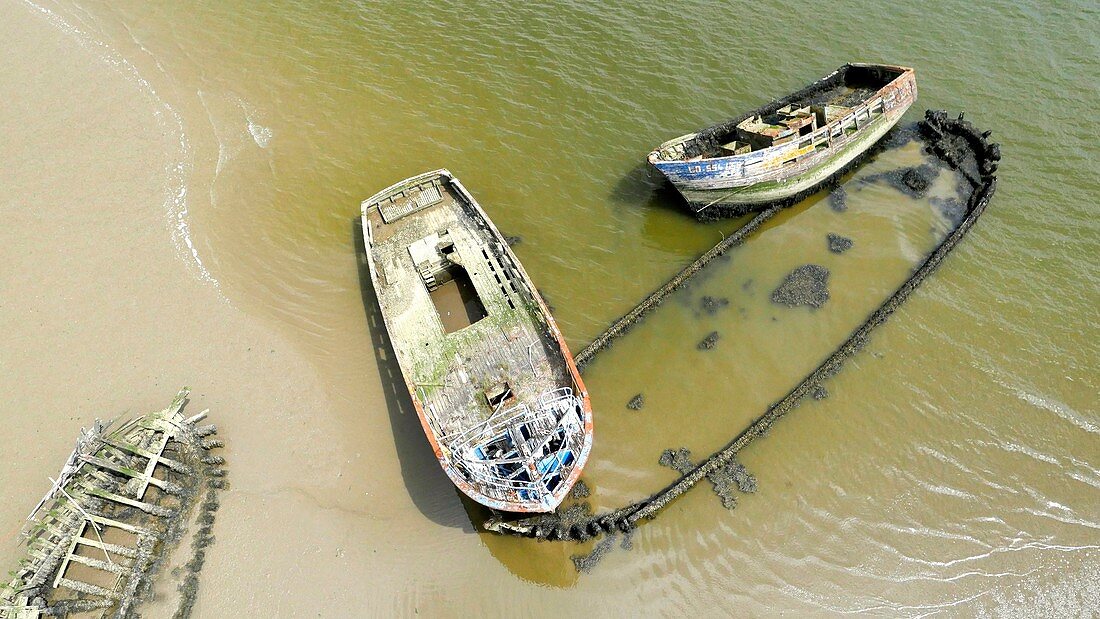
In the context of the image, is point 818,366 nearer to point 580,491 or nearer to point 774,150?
point 774,150

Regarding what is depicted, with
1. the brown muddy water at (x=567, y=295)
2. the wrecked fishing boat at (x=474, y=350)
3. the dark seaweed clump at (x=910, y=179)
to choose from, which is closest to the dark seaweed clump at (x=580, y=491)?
the brown muddy water at (x=567, y=295)

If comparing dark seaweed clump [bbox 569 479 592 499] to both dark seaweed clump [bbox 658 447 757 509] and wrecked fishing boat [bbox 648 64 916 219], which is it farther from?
wrecked fishing boat [bbox 648 64 916 219]

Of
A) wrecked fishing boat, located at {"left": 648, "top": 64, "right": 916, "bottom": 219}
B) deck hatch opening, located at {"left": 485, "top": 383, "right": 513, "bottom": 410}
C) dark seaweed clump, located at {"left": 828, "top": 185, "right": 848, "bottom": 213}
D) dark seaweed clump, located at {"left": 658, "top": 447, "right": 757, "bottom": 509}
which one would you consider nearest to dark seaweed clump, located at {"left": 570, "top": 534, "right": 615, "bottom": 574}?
dark seaweed clump, located at {"left": 658, "top": 447, "right": 757, "bottom": 509}

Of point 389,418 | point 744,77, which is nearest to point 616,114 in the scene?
point 744,77

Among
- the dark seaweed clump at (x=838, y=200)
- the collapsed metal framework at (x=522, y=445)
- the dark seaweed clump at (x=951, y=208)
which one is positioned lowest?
the dark seaweed clump at (x=951, y=208)

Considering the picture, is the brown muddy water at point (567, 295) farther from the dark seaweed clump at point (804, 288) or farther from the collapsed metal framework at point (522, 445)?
the collapsed metal framework at point (522, 445)

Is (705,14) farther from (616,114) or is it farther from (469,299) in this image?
(469,299)
